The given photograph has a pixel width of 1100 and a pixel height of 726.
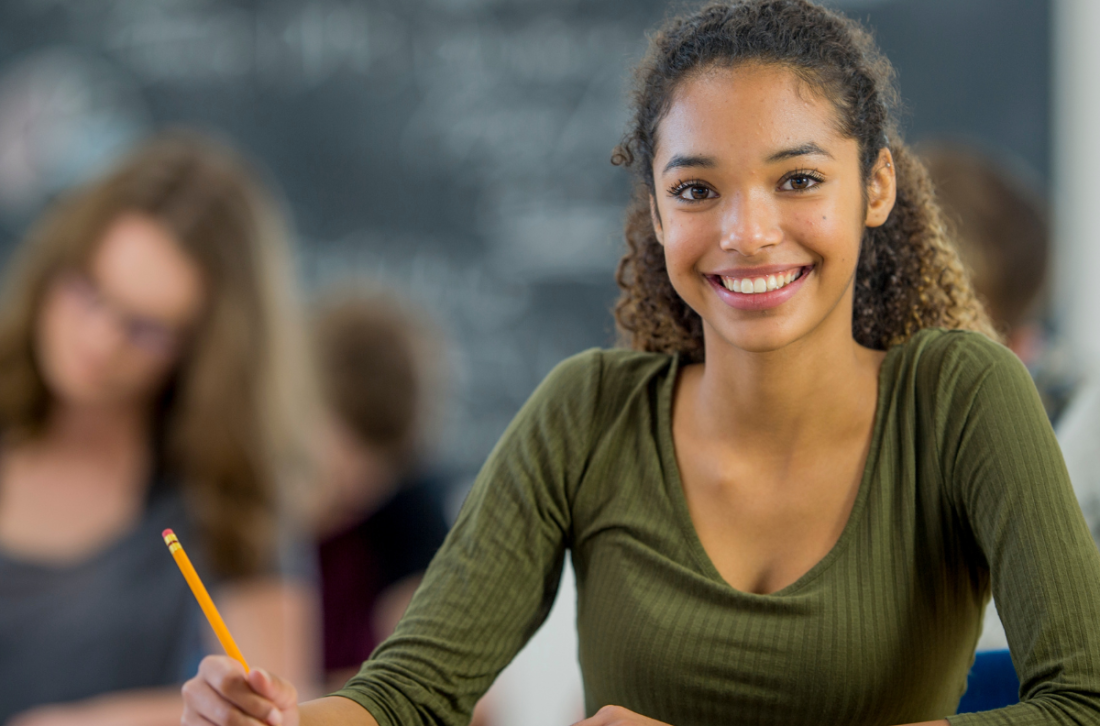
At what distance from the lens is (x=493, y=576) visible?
1070 millimetres

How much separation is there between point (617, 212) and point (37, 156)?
1.70m

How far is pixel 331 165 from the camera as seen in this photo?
10.4 feet

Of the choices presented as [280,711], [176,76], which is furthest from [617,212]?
[280,711]

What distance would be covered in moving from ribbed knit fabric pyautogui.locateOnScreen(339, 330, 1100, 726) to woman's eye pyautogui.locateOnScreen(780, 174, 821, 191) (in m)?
0.21

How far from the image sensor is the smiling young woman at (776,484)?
3.08 ft

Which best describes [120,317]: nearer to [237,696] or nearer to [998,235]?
[237,696]

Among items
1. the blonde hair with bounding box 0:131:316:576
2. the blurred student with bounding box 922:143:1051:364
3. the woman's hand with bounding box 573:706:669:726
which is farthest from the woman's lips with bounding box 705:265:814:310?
the blonde hair with bounding box 0:131:316:576

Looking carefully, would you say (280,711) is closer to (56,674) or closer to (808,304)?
(808,304)

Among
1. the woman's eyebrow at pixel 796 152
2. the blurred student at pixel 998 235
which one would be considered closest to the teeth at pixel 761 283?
→ the woman's eyebrow at pixel 796 152

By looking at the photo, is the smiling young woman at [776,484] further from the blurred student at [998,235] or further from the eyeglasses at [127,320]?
the eyeglasses at [127,320]

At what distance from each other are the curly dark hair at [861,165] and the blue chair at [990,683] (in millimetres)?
336

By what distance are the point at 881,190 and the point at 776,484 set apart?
302 mm

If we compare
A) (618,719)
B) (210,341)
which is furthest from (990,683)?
(210,341)

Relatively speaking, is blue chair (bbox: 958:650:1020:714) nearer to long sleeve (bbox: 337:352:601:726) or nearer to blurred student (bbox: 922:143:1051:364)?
long sleeve (bbox: 337:352:601:726)
